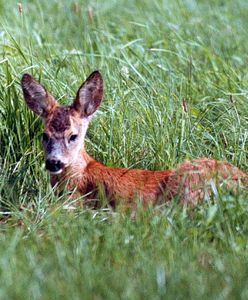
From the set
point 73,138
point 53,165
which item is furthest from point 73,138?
point 53,165

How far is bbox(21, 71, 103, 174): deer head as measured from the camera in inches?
259

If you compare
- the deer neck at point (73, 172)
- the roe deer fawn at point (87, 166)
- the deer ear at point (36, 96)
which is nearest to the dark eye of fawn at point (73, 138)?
the roe deer fawn at point (87, 166)

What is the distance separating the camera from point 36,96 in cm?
674

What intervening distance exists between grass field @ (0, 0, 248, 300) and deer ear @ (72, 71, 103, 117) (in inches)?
11.7

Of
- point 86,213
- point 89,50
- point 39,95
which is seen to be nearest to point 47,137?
point 39,95

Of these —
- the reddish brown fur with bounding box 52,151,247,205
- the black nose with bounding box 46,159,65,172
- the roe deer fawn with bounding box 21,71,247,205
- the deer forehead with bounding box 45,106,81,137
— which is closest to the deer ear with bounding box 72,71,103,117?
the roe deer fawn with bounding box 21,71,247,205

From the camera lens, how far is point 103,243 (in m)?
5.38

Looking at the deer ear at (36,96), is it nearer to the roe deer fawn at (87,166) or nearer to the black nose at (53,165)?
the roe deer fawn at (87,166)

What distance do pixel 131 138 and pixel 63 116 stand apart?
0.58 metres

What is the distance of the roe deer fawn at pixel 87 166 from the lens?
6402mm

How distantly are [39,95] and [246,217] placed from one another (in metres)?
1.73

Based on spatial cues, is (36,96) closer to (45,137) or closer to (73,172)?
(45,137)

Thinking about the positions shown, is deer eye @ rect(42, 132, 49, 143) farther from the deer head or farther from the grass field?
the grass field

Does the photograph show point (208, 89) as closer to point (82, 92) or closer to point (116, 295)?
point (82, 92)
